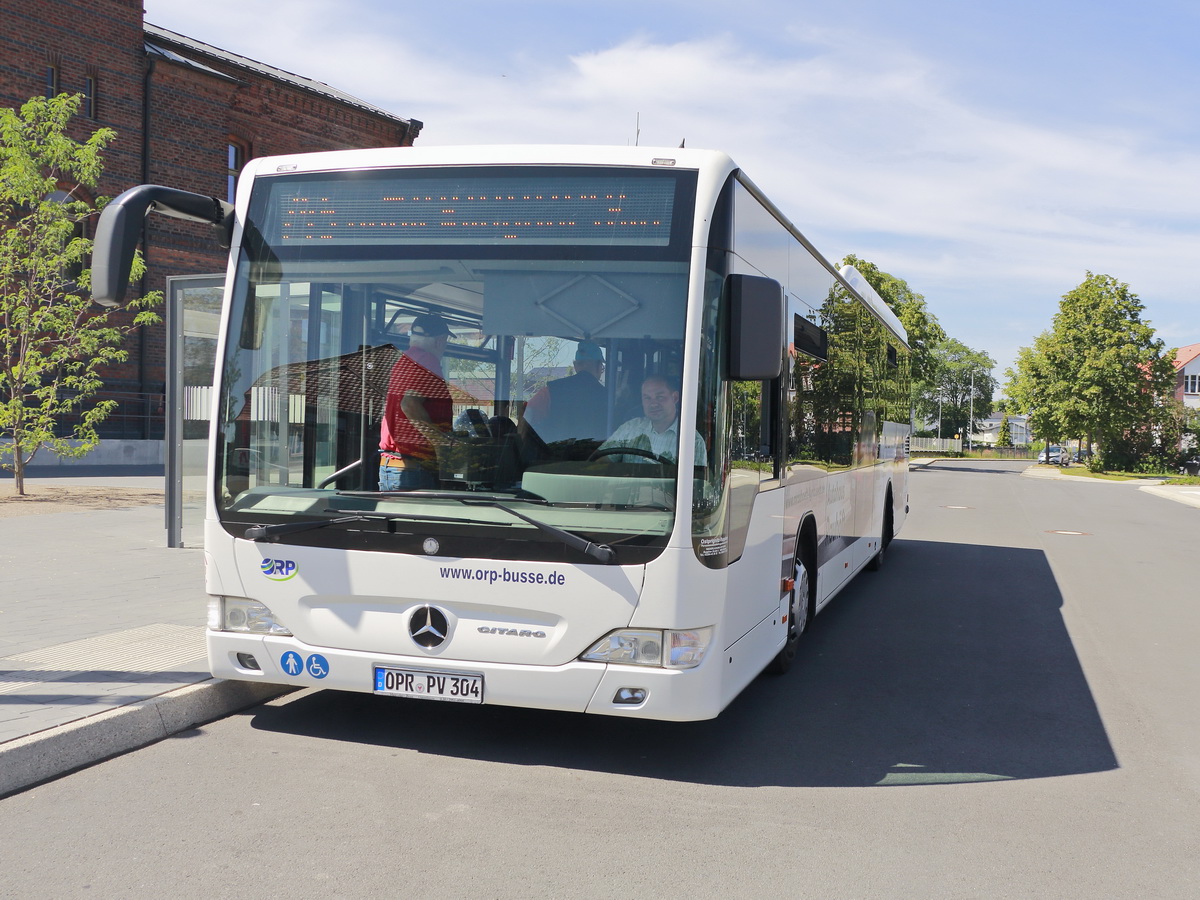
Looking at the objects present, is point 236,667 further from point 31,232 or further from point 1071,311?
point 1071,311

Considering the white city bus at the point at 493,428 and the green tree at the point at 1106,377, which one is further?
the green tree at the point at 1106,377

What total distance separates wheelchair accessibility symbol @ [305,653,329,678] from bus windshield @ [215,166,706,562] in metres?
0.54

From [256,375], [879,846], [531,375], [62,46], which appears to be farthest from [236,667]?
[62,46]

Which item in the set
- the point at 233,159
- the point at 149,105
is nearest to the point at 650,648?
the point at 149,105

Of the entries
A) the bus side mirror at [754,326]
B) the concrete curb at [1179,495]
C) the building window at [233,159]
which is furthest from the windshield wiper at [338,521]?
the concrete curb at [1179,495]

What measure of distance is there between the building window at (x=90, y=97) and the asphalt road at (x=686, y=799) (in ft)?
81.7

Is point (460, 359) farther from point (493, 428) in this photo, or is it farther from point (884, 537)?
point (884, 537)

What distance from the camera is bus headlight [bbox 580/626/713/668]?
4793 mm

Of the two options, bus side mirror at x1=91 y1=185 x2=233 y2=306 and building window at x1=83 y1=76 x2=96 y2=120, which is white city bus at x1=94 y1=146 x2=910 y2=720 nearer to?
bus side mirror at x1=91 y1=185 x2=233 y2=306

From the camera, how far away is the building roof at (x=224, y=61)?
1147 inches

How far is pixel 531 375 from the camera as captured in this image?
5004 millimetres

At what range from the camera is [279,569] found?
5195 mm

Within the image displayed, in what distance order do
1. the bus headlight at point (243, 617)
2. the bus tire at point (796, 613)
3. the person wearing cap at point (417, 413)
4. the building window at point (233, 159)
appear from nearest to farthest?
the person wearing cap at point (417, 413)
the bus headlight at point (243, 617)
the bus tire at point (796, 613)
the building window at point (233, 159)

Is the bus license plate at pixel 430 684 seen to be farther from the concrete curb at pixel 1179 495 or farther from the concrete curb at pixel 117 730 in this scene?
the concrete curb at pixel 1179 495
